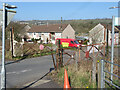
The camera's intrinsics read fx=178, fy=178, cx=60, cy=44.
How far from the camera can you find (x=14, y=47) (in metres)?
18.7

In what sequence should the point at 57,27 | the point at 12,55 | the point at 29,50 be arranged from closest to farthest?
the point at 12,55
the point at 29,50
the point at 57,27

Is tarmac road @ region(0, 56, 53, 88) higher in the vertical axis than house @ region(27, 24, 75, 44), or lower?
lower

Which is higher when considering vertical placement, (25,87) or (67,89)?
Result: (67,89)

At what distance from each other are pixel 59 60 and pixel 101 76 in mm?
4770

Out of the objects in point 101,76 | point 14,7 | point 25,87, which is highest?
point 14,7

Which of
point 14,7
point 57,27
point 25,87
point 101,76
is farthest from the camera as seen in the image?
point 57,27

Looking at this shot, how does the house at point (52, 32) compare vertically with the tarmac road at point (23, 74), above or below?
above

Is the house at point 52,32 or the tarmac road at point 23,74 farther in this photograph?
the house at point 52,32

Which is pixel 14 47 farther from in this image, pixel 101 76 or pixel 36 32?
pixel 36 32

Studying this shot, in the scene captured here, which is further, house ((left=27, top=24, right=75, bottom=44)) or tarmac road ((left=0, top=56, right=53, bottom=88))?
house ((left=27, top=24, right=75, bottom=44))

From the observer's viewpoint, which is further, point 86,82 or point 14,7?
point 86,82

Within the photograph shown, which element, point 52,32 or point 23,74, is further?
point 52,32

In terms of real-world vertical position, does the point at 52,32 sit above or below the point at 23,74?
above

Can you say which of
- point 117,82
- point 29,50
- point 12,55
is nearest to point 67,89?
point 117,82
